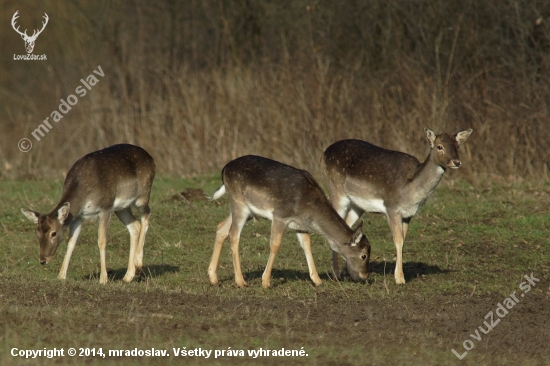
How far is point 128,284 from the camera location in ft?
32.7

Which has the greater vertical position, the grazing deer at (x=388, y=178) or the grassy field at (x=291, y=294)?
the grazing deer at (x=388, y=178)

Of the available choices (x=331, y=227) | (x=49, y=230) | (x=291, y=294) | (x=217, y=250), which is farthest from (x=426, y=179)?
(x=49, y=230)

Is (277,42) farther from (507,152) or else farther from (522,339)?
(522,339)

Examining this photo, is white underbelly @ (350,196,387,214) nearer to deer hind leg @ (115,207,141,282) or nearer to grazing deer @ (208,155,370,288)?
grazing deer @ (208,155,370,288)

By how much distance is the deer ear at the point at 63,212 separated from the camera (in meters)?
9.96

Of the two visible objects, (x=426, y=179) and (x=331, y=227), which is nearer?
(x=331, y=227)

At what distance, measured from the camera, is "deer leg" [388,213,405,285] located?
10.3 meters

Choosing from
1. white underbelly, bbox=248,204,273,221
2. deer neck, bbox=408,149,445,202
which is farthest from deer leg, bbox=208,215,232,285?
deer neck, bbox=408,149,445,202

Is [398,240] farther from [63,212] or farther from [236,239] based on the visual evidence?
[63,212]

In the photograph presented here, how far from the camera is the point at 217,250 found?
1040 cm

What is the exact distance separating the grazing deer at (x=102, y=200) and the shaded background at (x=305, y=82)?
20.0ft

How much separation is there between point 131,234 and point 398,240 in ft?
10.7

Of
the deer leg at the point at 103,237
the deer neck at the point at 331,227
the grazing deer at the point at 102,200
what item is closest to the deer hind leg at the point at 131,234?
the grazing deer at the point at 102,200

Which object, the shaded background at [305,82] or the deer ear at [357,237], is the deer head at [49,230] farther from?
the shaded background at [305,82]
